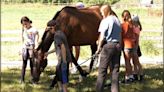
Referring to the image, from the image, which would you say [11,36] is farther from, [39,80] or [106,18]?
[106,18]

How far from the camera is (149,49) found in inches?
679

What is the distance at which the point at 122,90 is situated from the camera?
998 centimetres

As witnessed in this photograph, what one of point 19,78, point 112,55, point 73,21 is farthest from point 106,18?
point 19,78

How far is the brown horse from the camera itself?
10.3m

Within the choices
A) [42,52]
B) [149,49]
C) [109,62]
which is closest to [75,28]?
[42,52]

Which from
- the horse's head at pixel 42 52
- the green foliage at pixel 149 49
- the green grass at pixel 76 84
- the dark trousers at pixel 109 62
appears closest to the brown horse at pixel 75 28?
the horse's head at pixel 42 52

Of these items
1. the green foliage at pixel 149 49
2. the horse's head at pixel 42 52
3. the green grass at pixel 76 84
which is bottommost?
the green foliage at pixel 149 49

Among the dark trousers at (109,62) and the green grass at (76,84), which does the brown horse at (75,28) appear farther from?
the dark trousers at (109,62)

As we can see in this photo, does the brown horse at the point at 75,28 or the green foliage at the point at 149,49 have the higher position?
the brown horse at the point at 75,28

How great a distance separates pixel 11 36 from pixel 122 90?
12041 millimetres

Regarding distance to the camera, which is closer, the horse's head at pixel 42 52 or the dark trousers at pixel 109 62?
the dark trousers at pixel 109 62

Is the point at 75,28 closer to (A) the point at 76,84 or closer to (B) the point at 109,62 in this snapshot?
(A) the point at 76,84

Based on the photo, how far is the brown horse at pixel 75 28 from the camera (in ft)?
33.7

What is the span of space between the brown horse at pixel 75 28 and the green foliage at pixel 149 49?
5.42 metres
